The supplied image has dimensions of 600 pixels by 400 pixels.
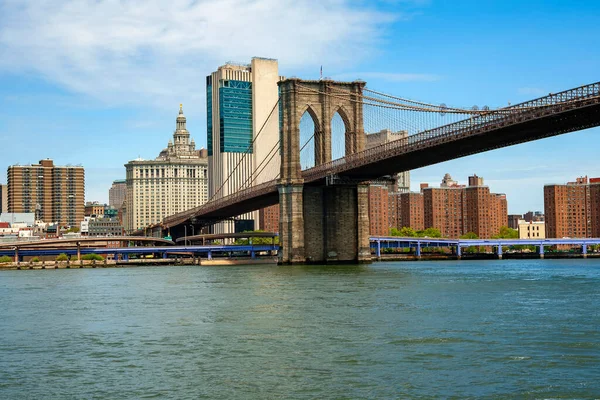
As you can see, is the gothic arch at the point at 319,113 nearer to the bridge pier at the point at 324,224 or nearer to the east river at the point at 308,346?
the bridge pier at the point at 324,224

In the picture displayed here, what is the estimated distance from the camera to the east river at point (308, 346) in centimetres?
1647

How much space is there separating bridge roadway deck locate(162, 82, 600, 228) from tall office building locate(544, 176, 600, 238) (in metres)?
93.8

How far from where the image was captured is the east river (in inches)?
648

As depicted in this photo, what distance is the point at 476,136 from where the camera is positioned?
48.0 meters

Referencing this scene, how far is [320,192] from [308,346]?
166ft

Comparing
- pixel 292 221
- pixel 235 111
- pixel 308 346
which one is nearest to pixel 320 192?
pixel 292 221

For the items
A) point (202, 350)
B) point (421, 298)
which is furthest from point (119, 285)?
point (202, 350)

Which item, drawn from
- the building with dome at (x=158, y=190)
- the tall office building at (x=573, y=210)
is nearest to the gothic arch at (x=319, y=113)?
the tall office building at (x=573, y=210)

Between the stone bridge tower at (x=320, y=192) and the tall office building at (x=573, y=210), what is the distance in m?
92.5

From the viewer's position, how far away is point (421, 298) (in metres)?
33.7

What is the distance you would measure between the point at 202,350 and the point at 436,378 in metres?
6.52

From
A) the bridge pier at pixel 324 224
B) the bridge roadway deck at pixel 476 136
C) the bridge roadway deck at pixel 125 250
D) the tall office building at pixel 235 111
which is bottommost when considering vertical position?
the bridge roadway deck at pixel 125 250

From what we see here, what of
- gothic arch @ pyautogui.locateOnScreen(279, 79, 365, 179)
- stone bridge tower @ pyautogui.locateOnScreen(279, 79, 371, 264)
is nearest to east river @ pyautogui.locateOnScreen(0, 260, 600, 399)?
stone bridge tower @ pyautogui.locateOnScreen(279, 79, 371, 264)

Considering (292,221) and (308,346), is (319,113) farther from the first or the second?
(308,346)
